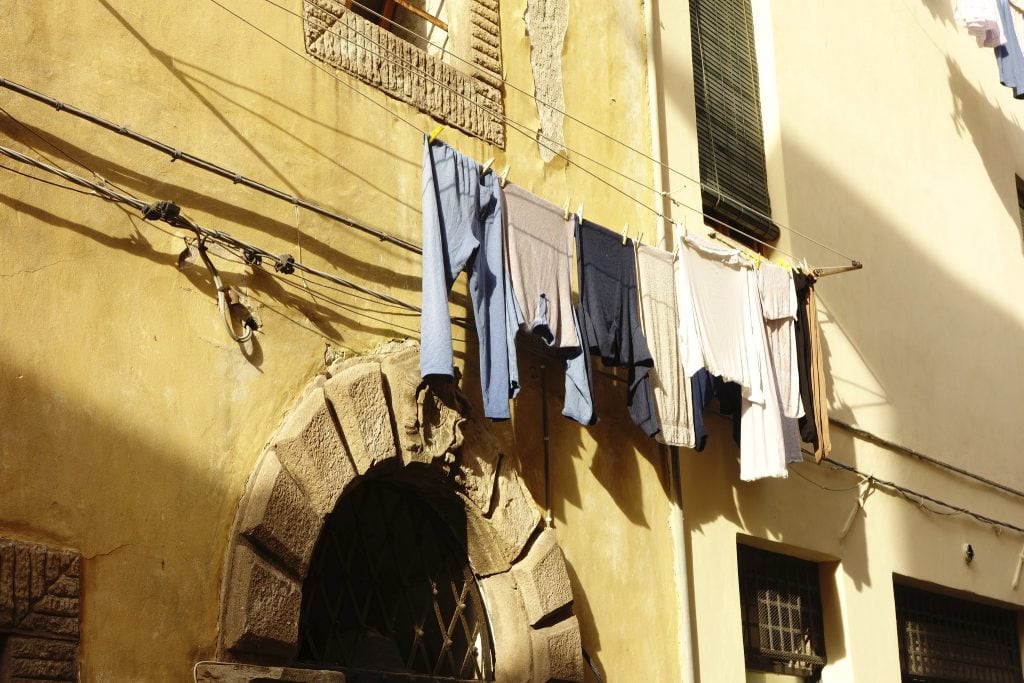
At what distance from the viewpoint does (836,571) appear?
7.92m

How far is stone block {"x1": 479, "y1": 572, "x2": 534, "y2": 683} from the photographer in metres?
5.65

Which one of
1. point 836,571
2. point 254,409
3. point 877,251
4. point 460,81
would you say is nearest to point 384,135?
point 460,81

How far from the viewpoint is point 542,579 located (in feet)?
18.9

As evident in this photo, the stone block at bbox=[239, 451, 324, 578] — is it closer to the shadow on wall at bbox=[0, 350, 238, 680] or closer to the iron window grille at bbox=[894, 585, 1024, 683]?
the shadow on wall at bbox=[0, 350, 238, 680]

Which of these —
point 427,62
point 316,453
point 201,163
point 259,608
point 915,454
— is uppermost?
point 427,62

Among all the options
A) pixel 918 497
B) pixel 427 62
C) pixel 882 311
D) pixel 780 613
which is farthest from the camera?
pixel 882 311

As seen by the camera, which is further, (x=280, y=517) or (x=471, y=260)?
(x=471, y=260)

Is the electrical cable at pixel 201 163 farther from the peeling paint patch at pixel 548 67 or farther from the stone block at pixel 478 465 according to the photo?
the peeling paint patch at pixel 548 67

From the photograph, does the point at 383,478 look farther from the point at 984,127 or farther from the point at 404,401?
the point at 984,127

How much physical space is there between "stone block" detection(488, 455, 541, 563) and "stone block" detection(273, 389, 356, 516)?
82cm

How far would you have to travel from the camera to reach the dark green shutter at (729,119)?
7945 mm

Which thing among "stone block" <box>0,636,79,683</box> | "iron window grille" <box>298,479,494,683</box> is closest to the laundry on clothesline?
"iron window grille" <box>298,479,494,683</box>

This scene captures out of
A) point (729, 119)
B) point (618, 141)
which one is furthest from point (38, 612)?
point (729, 119)

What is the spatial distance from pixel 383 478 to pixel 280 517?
764 mm
